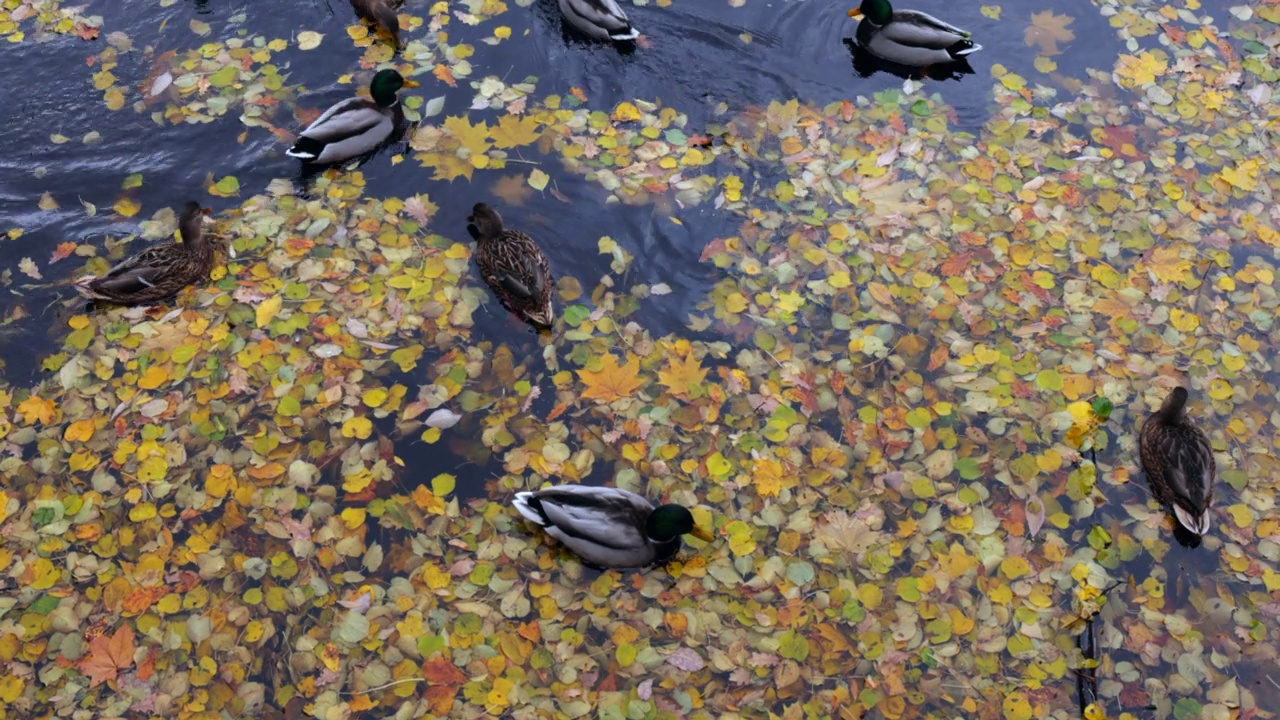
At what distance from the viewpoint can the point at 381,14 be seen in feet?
27.8

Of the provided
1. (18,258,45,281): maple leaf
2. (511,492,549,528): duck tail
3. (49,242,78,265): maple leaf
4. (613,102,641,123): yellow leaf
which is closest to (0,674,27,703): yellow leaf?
(511,492,549,528): duck tail

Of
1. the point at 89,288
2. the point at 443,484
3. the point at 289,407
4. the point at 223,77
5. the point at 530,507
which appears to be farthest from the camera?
the point at 223,77

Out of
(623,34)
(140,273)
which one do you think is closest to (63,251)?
(140,273)

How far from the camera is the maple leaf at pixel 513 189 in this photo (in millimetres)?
7543

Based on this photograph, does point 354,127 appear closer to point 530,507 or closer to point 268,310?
point 268,310

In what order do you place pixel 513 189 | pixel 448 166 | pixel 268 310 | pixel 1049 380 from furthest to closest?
pixel 448 166
pixel 513 189
pixel 268 310
pixel 1049 380

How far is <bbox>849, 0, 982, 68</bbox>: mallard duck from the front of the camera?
27.7 ft

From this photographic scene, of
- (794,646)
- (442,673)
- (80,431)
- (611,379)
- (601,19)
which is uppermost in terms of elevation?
(601,19)

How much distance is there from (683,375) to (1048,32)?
5.23 meters

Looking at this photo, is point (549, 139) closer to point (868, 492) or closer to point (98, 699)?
point (868, 492)

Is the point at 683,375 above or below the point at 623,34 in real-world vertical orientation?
below

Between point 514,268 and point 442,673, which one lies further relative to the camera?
point 514,268

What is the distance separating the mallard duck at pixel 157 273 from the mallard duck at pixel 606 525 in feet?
10.3

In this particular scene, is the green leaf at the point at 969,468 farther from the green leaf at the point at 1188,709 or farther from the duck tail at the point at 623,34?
the duck tail at the point at 623,34
